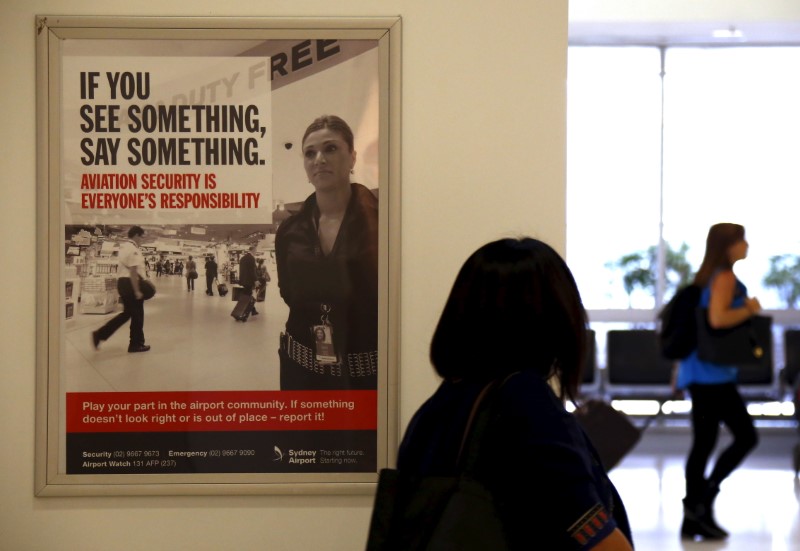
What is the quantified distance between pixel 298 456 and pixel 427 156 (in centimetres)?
98

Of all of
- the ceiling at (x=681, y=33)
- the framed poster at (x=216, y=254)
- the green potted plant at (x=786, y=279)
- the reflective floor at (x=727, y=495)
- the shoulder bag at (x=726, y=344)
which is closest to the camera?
the framed poster at (x=216, y=254)

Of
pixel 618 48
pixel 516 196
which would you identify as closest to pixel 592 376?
pixel 618 48

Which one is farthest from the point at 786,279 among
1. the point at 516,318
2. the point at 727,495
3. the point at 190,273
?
the point at 516,318

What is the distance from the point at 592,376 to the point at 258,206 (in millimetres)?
5281

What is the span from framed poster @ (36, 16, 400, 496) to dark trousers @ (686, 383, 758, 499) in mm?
2752

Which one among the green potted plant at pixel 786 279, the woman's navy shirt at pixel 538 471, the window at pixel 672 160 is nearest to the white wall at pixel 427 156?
the woman's navy shirt at pixel 538 471

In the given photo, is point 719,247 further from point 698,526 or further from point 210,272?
point 210,272

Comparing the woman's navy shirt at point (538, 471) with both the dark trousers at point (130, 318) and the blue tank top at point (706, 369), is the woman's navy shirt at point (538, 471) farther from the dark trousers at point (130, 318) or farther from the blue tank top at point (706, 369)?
the blue tank top at point (706, 369)

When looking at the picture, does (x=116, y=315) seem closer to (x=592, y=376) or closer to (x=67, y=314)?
(x=67, y=314)

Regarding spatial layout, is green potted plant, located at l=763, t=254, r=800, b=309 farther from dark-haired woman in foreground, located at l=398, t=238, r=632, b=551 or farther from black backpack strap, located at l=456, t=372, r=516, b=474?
black backpack strap, located at l=456, t=372, r=516, b=474

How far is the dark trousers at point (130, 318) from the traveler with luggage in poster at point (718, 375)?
10.5 feet

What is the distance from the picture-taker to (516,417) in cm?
145

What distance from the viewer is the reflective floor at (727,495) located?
514 centimetres

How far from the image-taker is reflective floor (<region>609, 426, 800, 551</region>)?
5137 millimetres
